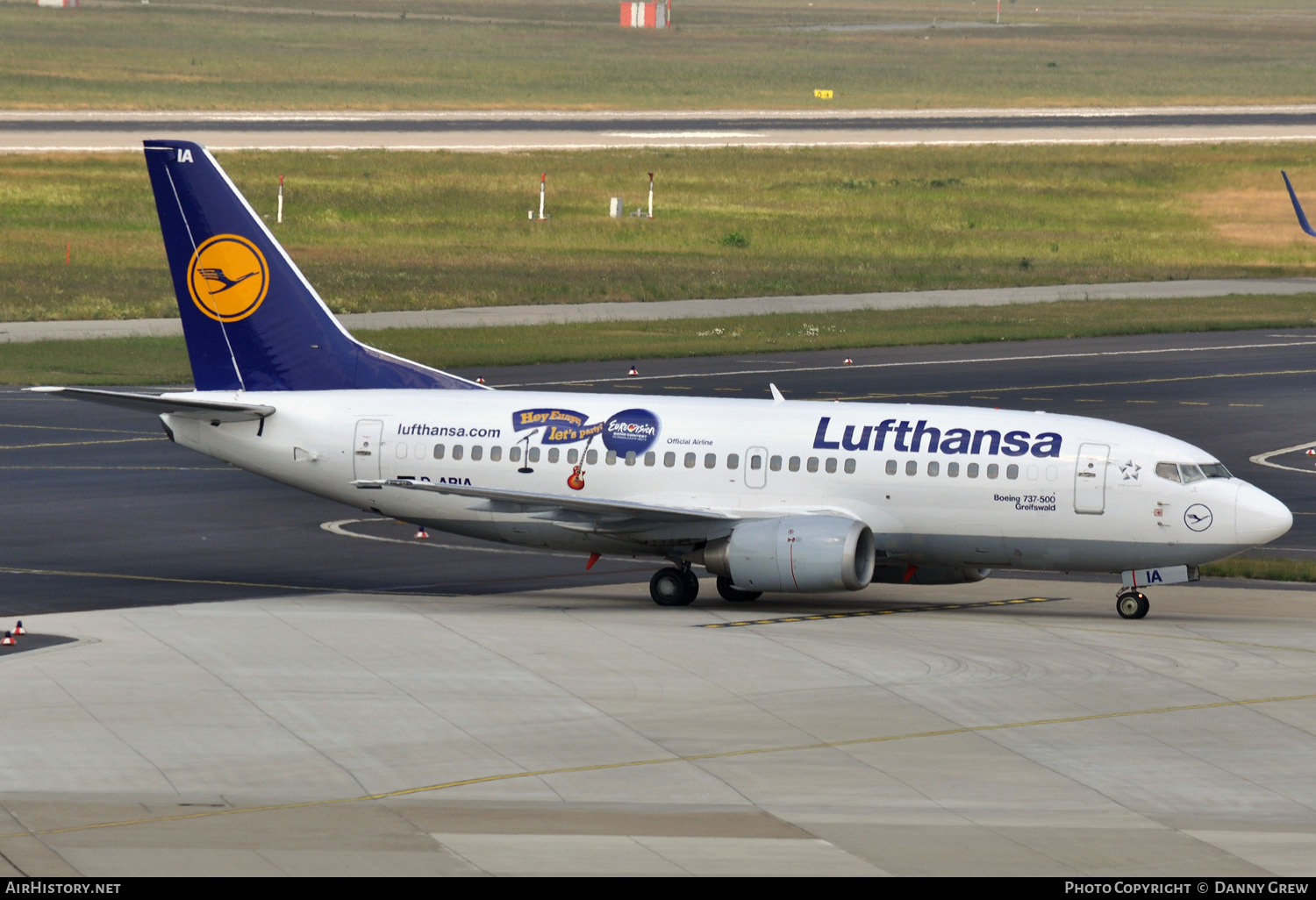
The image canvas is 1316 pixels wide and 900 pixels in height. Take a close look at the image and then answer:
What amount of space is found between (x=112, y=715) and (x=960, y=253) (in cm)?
8459

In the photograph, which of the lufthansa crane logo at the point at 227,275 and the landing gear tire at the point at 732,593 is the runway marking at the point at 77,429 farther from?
the landing gear tire at the point at 732,593

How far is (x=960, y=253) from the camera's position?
357 feet

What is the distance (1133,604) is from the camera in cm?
3847

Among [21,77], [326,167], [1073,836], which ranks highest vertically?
[21,77]

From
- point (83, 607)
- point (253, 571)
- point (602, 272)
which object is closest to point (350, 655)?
point (83, 607)

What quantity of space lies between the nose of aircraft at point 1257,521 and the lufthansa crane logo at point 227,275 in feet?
66.0

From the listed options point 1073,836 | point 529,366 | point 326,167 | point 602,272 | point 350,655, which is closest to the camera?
point 1073,836

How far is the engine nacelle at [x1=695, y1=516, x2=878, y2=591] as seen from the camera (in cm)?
3738

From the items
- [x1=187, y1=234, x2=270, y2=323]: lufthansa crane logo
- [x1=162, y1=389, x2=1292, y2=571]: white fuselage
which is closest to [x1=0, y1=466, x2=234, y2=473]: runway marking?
[x1=187, y1=234, x2=270, y2=323]: lufthansa crane logo

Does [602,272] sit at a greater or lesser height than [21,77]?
lesser

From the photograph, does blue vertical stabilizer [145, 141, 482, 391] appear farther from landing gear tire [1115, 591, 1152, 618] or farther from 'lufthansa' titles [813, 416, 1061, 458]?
landing gear tire [1115, 591, 1152, 618]

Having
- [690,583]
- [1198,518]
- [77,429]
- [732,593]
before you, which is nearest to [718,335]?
[77,429]

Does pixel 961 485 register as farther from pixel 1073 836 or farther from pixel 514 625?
pixel 1073 836

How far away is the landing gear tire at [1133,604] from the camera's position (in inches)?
1513
